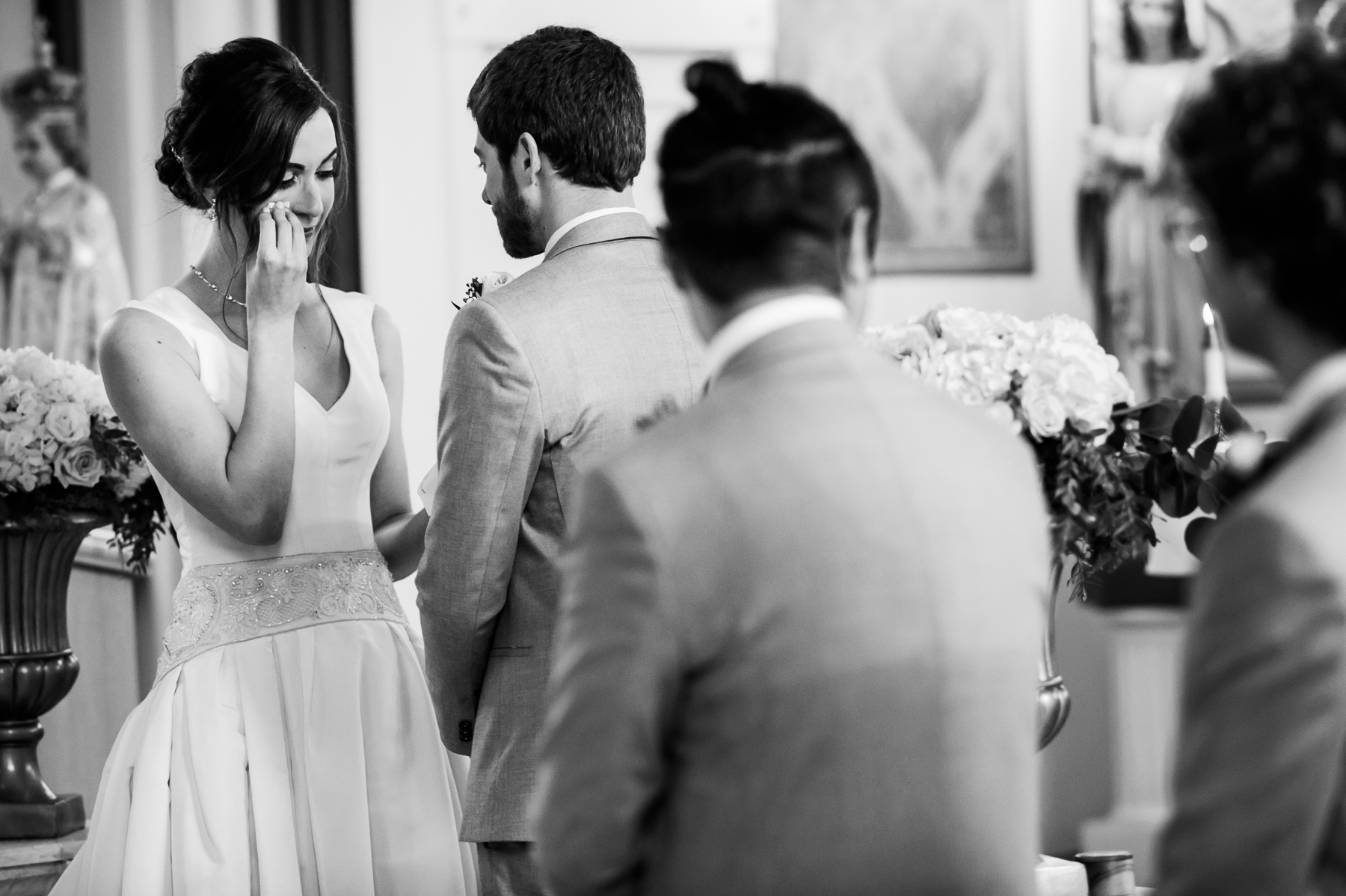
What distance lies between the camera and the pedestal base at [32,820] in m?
3.23

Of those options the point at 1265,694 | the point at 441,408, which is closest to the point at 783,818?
the point at 1265,694

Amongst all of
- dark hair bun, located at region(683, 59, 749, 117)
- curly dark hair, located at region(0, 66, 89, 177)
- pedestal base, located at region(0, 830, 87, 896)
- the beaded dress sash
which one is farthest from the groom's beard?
curly dark hair, located at region(0, 66, 89, 177)

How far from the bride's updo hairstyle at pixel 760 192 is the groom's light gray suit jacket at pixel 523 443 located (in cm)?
75

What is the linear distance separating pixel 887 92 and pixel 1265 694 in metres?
5.97

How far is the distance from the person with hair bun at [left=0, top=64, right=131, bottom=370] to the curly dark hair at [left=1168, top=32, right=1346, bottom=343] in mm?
5953

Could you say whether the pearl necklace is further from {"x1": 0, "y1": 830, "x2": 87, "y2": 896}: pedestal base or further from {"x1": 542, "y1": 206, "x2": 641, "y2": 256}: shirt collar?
{"x1": 0, "y1": 830, "x2": 87, "y2": 896}: pedestal base

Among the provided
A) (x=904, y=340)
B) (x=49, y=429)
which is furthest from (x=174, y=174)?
(x=904, y=340)

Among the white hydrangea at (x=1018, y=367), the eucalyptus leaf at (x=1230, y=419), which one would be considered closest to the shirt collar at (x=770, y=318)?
the white hydrangea at (x=1018, y=367)

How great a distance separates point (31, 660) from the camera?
127 inches

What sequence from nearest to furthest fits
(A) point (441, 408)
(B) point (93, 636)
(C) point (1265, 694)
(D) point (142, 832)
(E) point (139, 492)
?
(C) point (1265, 694)
(A) point (441, 408)
(D) point (142, 832)
(E) point (139, 492)
(B) point (93, 636)

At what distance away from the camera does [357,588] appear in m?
2.75

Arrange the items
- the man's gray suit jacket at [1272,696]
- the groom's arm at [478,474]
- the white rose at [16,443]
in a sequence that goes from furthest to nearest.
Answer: the white rose at [16,443] < the groom's arm at [478,474] < the man's gray suit jacket at [1272,696]

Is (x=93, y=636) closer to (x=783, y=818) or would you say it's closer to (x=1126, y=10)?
(x=783, y=818)

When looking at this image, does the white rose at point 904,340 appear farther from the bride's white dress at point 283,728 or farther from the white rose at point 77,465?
the white rose at point 77,465
